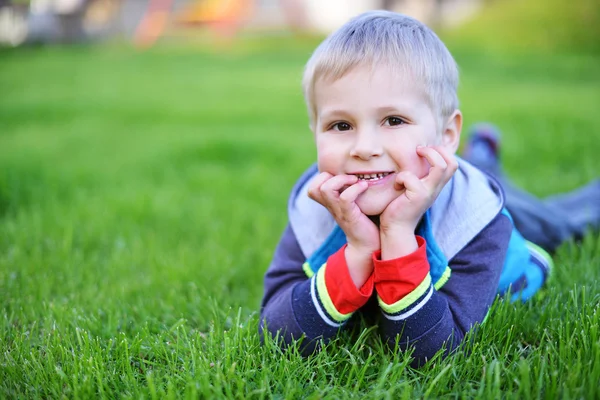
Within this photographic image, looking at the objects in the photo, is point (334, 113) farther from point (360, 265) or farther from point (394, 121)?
point (360, 265)

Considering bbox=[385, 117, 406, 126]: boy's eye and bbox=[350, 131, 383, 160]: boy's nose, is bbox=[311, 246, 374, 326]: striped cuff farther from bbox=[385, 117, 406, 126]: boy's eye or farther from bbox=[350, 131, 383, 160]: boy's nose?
bbox=[385, 117, 406, 126]: boy's eye

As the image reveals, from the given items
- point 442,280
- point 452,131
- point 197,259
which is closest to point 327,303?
point 442,280

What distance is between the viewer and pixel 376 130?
5.38ft

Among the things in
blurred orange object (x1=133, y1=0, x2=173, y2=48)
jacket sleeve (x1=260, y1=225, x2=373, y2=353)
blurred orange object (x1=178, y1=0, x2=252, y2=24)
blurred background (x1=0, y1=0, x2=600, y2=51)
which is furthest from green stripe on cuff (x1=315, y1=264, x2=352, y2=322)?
blurred orange object (x1=133, y1=0, x2=173, y2=48)

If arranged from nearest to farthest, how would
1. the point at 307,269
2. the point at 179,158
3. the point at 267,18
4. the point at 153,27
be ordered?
the point at 307,269, the point at 179,158, the point at 153,27, the point at 267,18

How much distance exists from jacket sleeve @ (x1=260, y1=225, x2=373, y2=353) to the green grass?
8cm

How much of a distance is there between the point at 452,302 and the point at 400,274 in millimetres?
245

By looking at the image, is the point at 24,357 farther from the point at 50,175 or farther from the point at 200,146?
the point at 200,146

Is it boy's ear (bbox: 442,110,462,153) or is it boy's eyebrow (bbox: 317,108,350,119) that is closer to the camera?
boy's eyebrow (bbox: 317,108,350,119)

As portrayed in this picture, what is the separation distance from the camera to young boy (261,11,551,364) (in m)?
1.58

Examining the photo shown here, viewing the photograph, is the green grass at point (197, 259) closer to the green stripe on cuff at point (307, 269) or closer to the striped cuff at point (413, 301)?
the striped cuff at point (413, 301)

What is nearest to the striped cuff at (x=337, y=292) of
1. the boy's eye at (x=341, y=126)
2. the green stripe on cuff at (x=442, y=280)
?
the green stripe on cuff at (x=442, y=280)

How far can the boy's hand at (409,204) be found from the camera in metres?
1.57

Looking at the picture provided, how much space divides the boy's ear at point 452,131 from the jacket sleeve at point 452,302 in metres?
0.28
